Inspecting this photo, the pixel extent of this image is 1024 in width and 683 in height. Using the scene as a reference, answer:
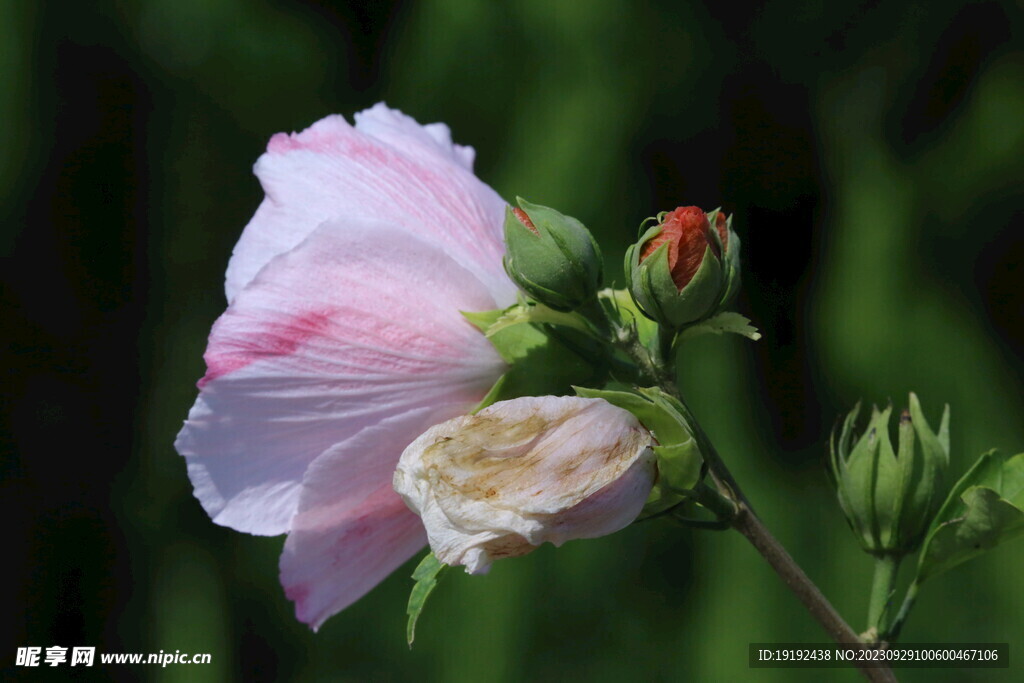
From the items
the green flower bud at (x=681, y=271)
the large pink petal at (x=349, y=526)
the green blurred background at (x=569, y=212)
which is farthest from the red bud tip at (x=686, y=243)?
the green blurred background at (x=569, y=212)

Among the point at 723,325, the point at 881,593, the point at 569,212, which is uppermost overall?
the point at 723,325

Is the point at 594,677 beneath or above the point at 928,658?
beneath

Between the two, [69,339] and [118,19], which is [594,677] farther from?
[118,19]

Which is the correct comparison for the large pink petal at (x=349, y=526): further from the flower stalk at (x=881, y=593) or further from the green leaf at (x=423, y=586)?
the flower stalk at (x=881, y=593)

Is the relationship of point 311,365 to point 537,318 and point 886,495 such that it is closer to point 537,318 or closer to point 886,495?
point 537,318

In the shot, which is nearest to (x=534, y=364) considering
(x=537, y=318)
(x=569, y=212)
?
(x=537, y=318)

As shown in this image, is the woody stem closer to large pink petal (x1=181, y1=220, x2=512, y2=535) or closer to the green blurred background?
large pink petal (x1=181, y1=220, x2=512, y2=535)

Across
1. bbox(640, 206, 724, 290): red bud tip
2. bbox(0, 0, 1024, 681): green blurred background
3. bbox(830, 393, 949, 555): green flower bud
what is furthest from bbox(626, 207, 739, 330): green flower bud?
bbox(0, 0, 1024, 681): green blurred background

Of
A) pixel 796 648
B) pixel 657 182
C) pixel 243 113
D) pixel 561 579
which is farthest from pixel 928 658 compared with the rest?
pixel 243 113
